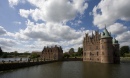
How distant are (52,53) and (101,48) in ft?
120

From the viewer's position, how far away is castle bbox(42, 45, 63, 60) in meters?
88.8

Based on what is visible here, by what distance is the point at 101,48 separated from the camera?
2566 inches

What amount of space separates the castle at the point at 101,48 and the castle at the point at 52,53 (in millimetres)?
18639

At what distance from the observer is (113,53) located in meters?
65.9

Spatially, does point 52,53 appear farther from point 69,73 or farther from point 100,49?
point 69,73

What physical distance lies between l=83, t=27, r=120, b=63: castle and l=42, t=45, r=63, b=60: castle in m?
18.6

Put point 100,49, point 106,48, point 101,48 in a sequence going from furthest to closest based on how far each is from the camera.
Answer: point 100,49, point 101,48, point 106,48

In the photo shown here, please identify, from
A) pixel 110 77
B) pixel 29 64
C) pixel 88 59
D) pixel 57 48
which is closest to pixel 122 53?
pixel 88 59

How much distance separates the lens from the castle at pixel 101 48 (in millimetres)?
62281

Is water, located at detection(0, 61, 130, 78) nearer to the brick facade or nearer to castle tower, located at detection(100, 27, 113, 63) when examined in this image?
castle tower, located at detection(100, 27, 113, 63)

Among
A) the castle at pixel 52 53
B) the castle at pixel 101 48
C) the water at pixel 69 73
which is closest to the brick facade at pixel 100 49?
the castle at pixel 101 48

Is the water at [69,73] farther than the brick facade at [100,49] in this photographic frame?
No

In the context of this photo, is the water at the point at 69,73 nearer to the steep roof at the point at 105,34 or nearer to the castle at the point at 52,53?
the steep roof at the point at 105,34

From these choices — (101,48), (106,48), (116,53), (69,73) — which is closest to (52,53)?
(101,48)
